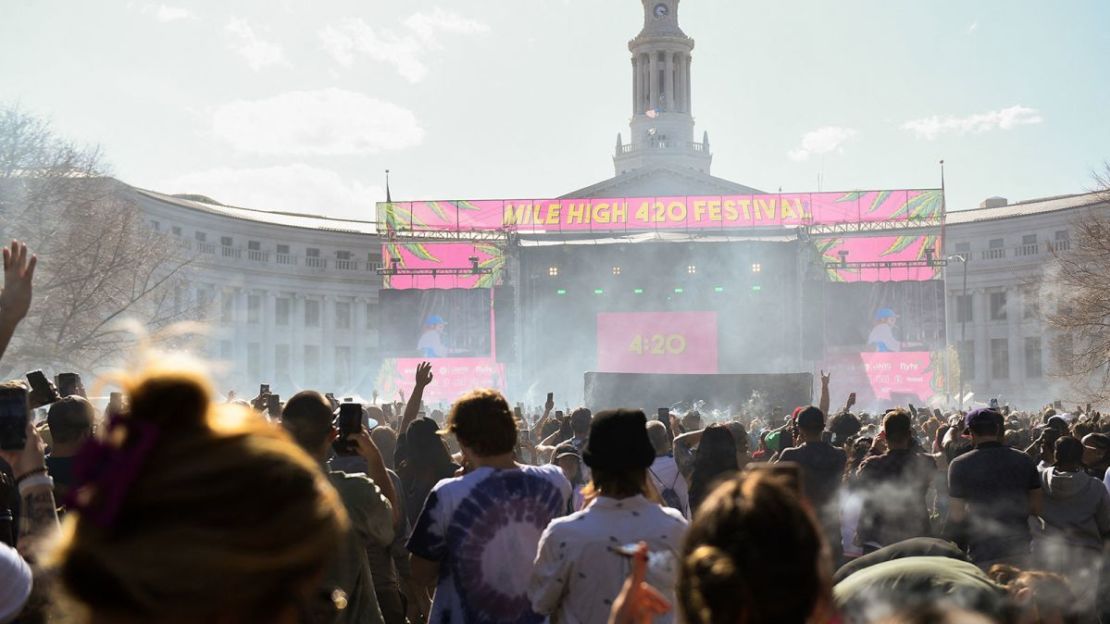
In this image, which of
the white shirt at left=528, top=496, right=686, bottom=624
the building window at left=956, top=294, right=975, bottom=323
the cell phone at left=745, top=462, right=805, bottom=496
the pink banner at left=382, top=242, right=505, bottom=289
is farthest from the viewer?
the building window at left=956, top=294, right=975, bottom=323

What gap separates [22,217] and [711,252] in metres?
28.8

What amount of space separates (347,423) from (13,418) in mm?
1576

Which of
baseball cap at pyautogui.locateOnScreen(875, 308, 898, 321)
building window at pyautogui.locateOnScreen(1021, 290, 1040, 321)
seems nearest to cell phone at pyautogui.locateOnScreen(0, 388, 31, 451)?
baseball cap at pyautogui.locateOnScreen(875, 308, 898, 321)

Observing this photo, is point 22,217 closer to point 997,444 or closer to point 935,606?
point 997,444

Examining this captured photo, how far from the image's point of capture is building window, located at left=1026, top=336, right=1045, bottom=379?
73250mm

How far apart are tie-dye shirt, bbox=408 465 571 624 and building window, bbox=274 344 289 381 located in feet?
248

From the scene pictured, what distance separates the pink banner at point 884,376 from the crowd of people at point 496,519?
119ft

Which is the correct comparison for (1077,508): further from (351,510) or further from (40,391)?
(40,391)

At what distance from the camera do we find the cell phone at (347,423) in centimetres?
557

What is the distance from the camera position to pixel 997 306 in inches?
3036

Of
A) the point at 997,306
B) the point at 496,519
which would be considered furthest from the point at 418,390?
the point at 997,306

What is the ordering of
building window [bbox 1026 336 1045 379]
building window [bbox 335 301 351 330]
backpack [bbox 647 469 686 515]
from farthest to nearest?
1. building window [bbox 335 301 351 330]
2. building window [bbox 1026 336 1045 379]
3. backpack [bbox 647 469 686 515]

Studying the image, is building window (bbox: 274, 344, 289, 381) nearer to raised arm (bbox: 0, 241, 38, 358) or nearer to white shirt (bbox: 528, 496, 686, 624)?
raised arm (bbox: 0, 241, 38, 358)

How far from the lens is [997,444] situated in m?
7.23
